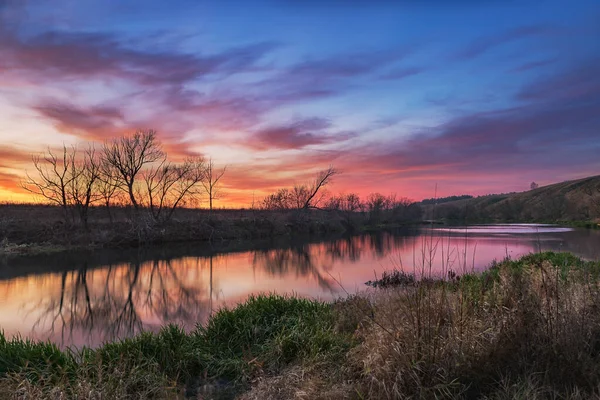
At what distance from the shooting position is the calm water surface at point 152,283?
10.7 metres

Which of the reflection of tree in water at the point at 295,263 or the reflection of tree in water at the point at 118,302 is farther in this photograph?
the reflection of tree in water at the point at 295,263

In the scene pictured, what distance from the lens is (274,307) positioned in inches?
332

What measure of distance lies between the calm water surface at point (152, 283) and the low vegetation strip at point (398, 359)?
852 millimetres

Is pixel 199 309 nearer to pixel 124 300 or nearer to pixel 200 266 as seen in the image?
pixel 124 300

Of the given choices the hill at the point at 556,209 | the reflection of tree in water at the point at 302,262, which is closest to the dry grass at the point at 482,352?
the reflection of tree in water at the point at 302,262

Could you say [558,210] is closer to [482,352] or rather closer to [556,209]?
[556,209]

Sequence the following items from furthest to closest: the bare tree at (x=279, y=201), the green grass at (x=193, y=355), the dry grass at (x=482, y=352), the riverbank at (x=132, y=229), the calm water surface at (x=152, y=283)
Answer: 1. the bare tree at (x=279, y=201)
2. the riverbank at (x=132, y=229)
3. the calm water surface at (x=152, y=283)
4. the green grass at (x=193, y=355)
5. the dry grass at (x=482, y=352)

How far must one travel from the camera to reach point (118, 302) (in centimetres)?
1373

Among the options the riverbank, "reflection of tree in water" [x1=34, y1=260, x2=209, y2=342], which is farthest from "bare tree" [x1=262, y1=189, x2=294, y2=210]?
"reflection of tree in water" [x1=34, y1=260, x2=209, y2=342]

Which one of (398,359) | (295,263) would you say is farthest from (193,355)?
(295,263)

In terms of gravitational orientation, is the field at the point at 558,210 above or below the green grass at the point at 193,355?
above

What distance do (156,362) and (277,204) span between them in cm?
5507

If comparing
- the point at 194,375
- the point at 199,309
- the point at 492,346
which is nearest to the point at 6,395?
the point at 194,375

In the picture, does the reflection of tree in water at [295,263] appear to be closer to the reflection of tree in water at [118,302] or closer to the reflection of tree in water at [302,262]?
the reflection of tree in water at [302,262]
